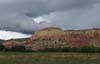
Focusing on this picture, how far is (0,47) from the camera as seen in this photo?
553 ft
